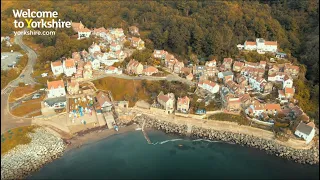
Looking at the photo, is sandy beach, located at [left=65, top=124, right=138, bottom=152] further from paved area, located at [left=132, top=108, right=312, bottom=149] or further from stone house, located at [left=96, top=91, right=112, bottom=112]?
paved area, located at [left=132, top=108, right=312, bottom=149]

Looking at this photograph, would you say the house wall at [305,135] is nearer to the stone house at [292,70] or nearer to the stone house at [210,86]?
→ the stone house at [210,86]

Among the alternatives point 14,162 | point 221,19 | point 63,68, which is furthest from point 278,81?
point 14,162

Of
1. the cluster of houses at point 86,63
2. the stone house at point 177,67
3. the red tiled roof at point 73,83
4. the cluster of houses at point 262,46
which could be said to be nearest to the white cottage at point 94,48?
the cluster of houses at point 86,63

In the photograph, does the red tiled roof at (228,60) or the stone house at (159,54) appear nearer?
the red tiled roof at (228,60)

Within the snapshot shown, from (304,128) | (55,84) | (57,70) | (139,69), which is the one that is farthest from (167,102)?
(57,70)

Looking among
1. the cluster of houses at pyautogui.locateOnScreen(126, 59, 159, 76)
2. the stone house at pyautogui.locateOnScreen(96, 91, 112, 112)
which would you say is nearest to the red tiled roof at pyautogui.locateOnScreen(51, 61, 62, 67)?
the stone house at pyautogui.locateOnScreen(96, 91, 112, 112)

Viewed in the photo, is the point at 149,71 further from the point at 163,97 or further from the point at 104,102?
the point at 104,102
